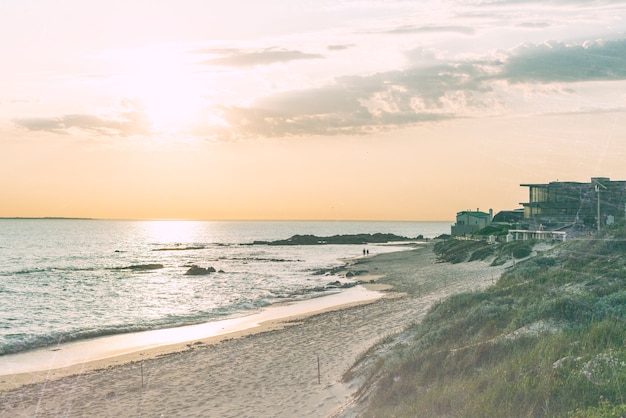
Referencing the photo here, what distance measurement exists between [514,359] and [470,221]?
102197 millimetres

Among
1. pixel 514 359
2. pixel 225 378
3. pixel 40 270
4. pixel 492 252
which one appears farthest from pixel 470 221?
pixel 514 359

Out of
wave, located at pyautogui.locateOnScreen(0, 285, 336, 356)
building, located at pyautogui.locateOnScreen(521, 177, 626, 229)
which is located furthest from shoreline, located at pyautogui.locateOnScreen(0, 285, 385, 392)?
building, located at pyautogui.locateOnScreen(521, 177, 626, 229)

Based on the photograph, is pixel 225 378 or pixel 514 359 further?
pixel 225 378

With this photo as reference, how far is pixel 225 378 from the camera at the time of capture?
55.8ft

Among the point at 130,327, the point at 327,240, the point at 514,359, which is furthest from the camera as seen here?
the point at 327,240

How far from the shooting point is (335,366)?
55.2 feet

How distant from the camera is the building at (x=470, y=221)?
105575 mm

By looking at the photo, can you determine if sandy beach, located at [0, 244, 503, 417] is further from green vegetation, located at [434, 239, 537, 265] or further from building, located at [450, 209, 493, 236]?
building, located at [450, 209, 493, 236]

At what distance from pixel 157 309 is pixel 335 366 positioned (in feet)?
73.3

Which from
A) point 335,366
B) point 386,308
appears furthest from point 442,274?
point 335,366

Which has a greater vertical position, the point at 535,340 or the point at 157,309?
the point at 535,340

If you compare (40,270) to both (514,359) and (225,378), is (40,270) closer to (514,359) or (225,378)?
(225,378)

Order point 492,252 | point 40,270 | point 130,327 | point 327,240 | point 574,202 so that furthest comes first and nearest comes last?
point 327,240 → point 40,270 → point 574,202 → point 492,252 → point 130,327

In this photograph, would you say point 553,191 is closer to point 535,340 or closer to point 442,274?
point 442,274
